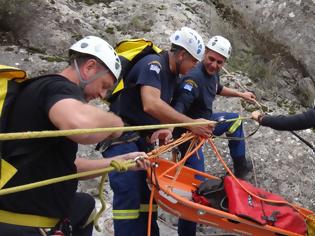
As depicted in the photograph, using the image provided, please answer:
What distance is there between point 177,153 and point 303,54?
162 inches

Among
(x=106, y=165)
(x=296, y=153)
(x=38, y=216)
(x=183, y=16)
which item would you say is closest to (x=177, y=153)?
(x=296, y=153)

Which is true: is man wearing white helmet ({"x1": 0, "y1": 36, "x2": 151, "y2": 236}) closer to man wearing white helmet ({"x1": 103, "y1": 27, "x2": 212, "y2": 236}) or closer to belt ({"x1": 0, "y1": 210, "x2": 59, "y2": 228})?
belt ({"x1": 0, "y1": 210, "x2": 59, "y2": 228})

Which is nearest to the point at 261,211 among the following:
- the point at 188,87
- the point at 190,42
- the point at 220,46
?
the point at 188,87

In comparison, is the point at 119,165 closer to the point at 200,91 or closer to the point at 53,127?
the point at 53,127

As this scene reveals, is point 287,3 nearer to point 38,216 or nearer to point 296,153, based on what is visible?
point 296,153

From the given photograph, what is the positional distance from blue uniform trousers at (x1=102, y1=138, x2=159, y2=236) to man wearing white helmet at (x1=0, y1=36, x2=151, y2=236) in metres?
1.23

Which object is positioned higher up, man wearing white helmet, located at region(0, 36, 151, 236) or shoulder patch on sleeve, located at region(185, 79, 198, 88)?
man wearing white helmet, located at region(0, 36, 151, 236)

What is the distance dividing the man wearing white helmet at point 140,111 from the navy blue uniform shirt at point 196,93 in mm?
453

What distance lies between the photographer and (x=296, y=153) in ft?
19.4

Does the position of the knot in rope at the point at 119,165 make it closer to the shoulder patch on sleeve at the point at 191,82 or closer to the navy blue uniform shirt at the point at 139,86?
the navy blue uniform shirt at the point at 139,86

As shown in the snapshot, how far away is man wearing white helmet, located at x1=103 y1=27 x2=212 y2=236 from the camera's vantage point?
3.89 m

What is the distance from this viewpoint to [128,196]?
395 centimetres

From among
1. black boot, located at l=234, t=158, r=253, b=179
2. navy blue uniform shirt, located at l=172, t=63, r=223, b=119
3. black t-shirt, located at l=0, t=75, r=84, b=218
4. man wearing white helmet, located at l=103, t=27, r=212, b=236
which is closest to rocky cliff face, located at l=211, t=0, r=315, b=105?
black boot, located at l=234, t=158, r=253, b=179

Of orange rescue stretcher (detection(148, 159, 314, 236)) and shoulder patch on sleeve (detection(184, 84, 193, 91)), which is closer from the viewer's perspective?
orange rescue stretcher (detection(148, 159, 314, 236))
